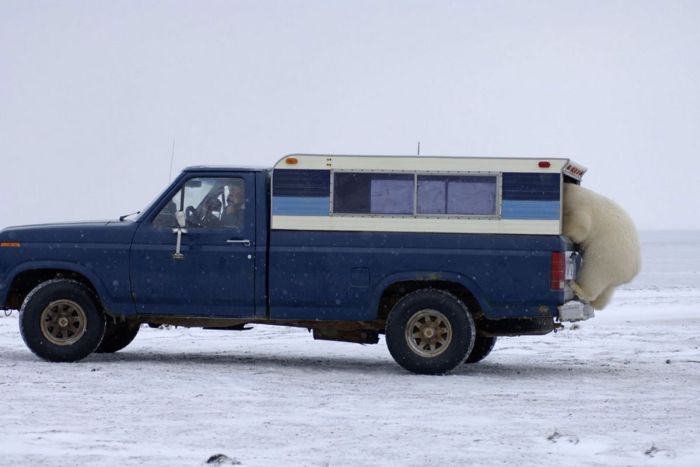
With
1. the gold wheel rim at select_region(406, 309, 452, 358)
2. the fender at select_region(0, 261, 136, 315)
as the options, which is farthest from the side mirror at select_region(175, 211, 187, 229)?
the gold wheel rim at select_region(406, 309, 452, 358)

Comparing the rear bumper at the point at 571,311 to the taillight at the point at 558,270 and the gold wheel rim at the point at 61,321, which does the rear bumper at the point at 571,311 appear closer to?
the taillight at the point at 558,270

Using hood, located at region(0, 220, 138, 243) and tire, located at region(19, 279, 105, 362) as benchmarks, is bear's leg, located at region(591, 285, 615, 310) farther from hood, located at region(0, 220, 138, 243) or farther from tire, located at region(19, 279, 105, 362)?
tire, located at region(19, 279, 105, 362)

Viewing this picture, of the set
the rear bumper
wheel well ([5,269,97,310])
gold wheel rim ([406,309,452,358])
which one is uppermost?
wheel well ([5,269,97,310])

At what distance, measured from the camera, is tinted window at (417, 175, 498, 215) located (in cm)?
1212

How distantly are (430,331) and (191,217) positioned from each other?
2.73m

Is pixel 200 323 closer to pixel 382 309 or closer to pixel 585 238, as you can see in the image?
pixel 382 309

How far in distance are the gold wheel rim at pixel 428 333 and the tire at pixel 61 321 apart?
326cm

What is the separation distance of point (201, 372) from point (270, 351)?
2.83 m

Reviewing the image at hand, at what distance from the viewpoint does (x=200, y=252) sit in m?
12.5

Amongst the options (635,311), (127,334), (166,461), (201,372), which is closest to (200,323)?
(201,372)

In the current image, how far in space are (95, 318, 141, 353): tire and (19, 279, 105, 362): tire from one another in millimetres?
874

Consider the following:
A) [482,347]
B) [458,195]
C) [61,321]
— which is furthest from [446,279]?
[61,321]

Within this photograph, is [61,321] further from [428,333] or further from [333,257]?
[428,333]

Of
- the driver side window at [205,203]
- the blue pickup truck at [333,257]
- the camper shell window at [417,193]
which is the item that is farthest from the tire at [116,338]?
the camper shell window at [417,193]
